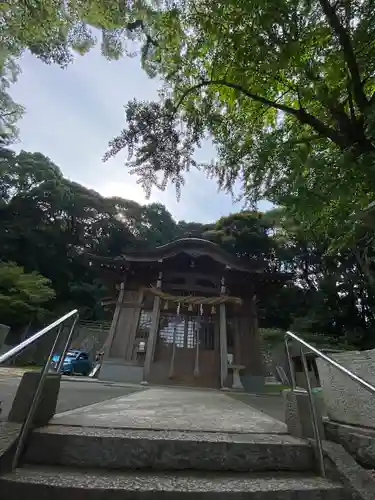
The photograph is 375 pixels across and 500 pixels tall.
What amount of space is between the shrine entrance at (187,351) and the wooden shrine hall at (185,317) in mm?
31

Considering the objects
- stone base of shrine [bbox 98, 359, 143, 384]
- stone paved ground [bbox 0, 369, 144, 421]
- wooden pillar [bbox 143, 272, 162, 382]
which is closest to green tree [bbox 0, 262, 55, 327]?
stone base of shrine [bbox 98, 359, 143, 384]

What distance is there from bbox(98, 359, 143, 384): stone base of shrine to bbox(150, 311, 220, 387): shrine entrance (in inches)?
19.1

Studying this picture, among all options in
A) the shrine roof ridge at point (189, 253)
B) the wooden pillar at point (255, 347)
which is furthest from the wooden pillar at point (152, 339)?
the wooden pillar at point (255, 347)

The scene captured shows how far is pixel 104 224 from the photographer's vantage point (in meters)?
29.5

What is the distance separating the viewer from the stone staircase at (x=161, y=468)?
1.50 meters

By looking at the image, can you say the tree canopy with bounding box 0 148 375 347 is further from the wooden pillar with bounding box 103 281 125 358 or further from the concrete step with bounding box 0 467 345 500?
the concrete step with bounding box 0 467 345 500

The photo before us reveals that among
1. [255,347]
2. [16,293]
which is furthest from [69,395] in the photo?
[16,293]

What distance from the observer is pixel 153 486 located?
1.56m

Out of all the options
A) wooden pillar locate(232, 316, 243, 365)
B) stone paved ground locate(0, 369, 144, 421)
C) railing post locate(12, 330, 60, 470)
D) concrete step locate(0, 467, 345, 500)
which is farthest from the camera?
wooden pillar locate(232, 316, 243, 365)

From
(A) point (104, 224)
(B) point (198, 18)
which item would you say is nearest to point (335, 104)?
(B) point (198, 18)

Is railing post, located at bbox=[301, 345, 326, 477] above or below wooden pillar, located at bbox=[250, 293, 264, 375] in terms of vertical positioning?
below

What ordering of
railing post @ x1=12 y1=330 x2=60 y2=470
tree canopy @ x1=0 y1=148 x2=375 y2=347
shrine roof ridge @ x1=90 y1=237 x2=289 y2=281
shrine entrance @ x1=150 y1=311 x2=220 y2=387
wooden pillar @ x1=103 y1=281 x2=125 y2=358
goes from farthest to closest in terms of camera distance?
1. tree canopy @ x1=0 y1=148 x2=375 y2=347
2. shrine roof ridge @ x1=90 y1=237 x2=289 y2=281
3. wooden pillar @ x1=103 y1=281 x2=125 y2=358
4. shrine entrance @ x1=150 y1=311 x2=220 y2=387
5. railing post @ x1=12 y1=330 x2=60 y2=470

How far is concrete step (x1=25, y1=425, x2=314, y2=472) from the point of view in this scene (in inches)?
70.4

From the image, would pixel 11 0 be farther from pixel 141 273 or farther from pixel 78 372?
pixel 78 372
